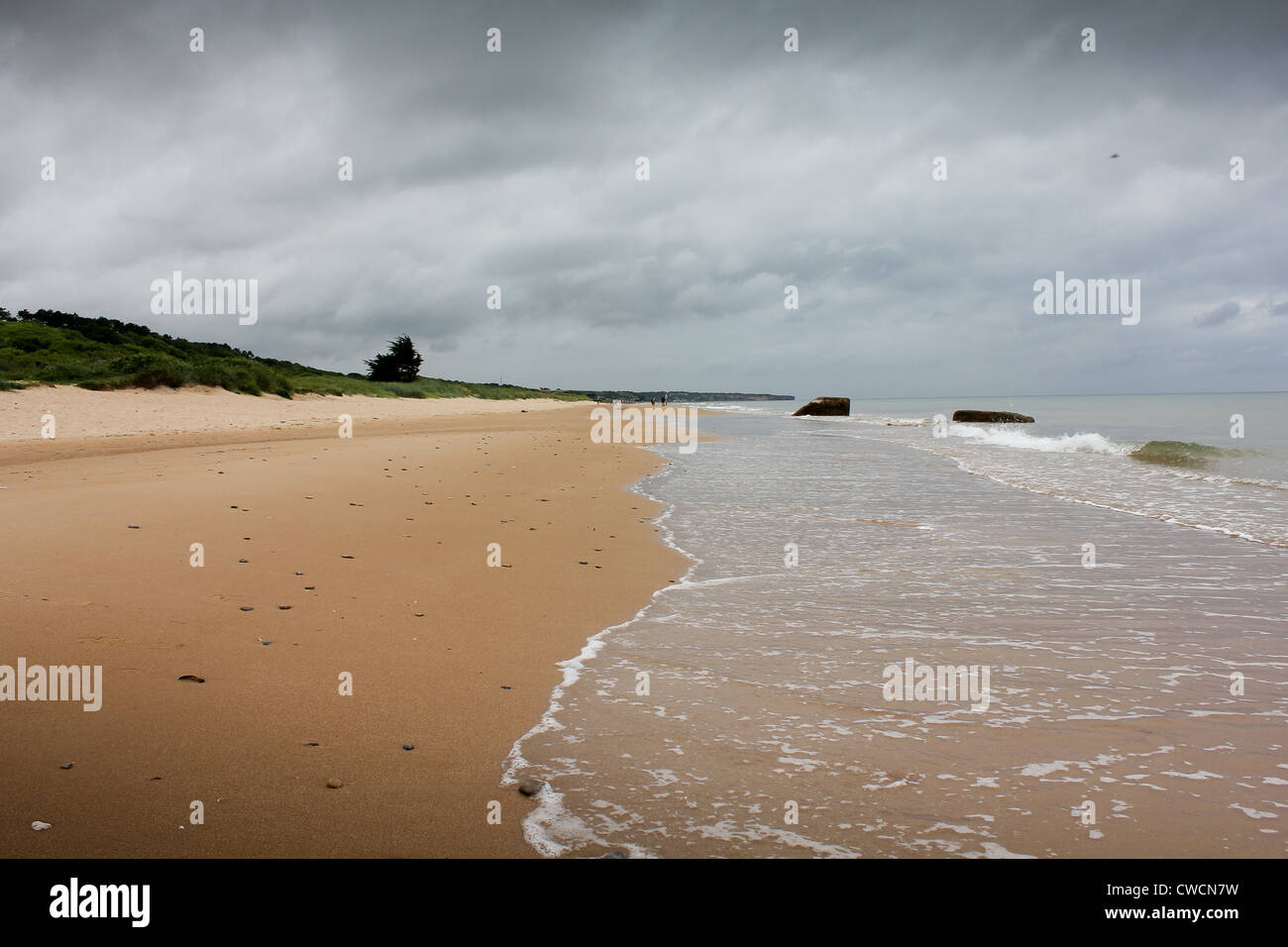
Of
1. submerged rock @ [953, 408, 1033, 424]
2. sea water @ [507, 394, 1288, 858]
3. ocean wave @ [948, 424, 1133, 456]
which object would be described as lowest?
sea water @ [507, 394, 1288, 858]

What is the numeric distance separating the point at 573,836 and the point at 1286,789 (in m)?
2.80

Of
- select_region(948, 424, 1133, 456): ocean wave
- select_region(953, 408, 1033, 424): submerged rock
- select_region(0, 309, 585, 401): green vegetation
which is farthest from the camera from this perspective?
select_region(953, 408, 1033, 424): submerged rock

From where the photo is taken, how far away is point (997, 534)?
873 cm

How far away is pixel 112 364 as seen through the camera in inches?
1144

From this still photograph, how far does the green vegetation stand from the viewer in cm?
2664

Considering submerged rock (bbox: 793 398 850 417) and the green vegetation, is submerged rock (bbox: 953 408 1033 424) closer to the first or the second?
submerged rock (bbox: 793 398 850 417)

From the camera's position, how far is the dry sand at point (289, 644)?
8.45ft

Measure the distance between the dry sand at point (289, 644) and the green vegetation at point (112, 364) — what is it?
64.0ft

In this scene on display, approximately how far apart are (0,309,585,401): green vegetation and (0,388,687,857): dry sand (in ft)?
64.0

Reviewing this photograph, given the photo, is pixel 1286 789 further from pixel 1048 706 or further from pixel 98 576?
pixel 98 576

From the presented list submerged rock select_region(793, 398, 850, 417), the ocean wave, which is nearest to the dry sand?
the ocean wave

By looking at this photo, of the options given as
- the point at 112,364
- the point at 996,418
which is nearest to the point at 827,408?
the point at 996,418
